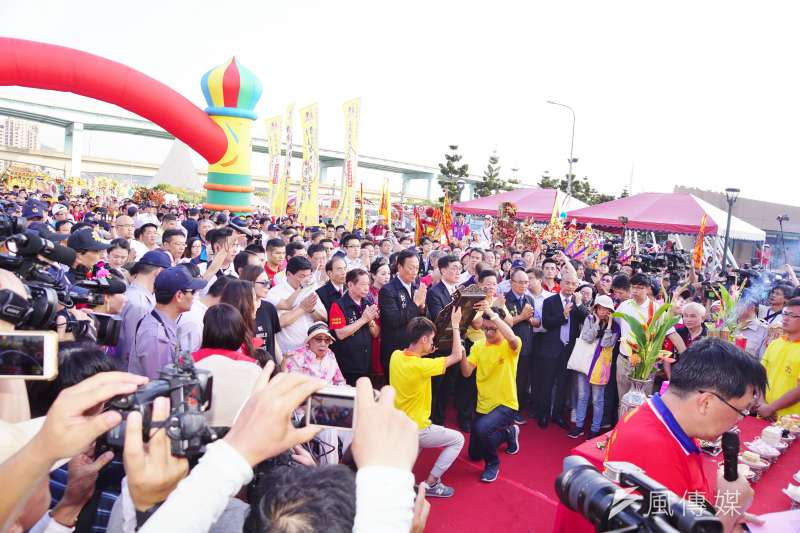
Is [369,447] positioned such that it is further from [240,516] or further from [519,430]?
[519,430]

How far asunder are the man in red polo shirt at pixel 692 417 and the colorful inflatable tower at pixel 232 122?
43.6 feet

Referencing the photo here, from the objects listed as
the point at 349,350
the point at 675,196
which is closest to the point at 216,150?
the point at 349,350

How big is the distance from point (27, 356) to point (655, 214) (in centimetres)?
1802

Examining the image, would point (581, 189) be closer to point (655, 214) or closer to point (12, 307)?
point (655, 214)

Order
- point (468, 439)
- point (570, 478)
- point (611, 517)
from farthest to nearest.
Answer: point (468, 439)
point (570, 478)
point (611, 517)

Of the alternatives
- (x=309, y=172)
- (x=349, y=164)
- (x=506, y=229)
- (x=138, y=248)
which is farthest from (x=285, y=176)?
(x=138, y=248)

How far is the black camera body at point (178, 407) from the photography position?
1.05m

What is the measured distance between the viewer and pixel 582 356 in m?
5.02

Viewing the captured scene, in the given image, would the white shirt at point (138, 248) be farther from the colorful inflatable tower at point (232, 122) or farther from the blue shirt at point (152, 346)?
the colorful inflatable tower at point (232, 122)

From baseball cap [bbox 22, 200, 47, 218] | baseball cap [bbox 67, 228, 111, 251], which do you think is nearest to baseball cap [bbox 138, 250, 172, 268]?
baseball cap [bbox 67, 228, 111, 251]

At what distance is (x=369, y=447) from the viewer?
994mm

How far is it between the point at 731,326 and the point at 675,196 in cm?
1497

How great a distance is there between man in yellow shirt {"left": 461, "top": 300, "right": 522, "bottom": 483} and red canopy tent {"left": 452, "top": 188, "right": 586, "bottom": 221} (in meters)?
17.1

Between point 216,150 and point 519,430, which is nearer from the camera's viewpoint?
point 519,430
